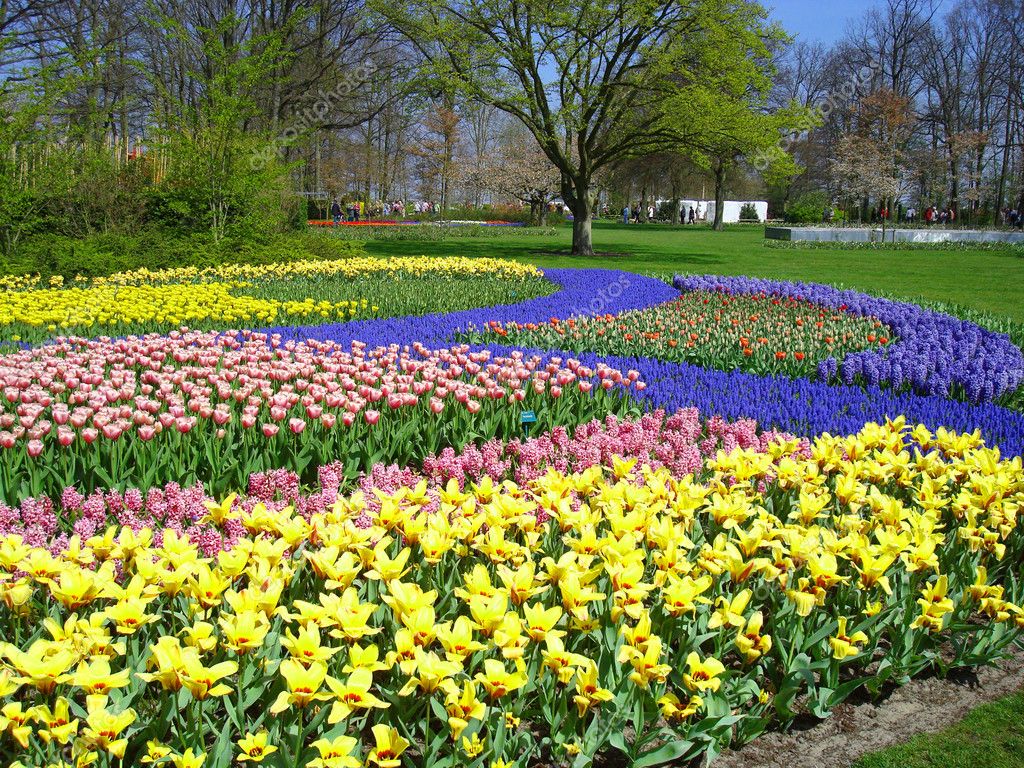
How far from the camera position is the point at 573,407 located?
199 inches

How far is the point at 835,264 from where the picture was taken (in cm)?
2080

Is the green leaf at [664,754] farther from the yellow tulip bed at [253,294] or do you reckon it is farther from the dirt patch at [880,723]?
the yellow tulip bed at [253,294]

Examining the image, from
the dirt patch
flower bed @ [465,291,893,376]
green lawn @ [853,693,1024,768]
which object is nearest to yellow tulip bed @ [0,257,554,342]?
flower bed @ [465,291,893,376]

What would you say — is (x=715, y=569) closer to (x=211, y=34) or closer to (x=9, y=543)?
(x=9, y=543)

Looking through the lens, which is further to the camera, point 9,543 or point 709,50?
point 709,50

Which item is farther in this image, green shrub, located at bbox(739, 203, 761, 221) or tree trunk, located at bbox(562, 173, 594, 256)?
green shrub, located at bbox(739, 203, 761, 221)

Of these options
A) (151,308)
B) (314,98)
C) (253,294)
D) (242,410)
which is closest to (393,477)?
(242,410)

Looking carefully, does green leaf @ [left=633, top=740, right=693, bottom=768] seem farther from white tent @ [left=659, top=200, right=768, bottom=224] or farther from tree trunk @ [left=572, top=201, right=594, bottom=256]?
white tent @ [left=659, top=200, right=768, bottom=224]

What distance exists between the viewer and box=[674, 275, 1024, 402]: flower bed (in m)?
5.97

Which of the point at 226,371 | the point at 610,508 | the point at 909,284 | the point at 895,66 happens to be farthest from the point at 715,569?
the point at 895,66

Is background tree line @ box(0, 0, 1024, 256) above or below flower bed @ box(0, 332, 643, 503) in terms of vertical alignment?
above

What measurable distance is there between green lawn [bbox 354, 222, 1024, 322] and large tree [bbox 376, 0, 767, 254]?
9.82 ft

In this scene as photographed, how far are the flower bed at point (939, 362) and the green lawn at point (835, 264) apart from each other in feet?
12.0

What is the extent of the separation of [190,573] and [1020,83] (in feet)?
179
